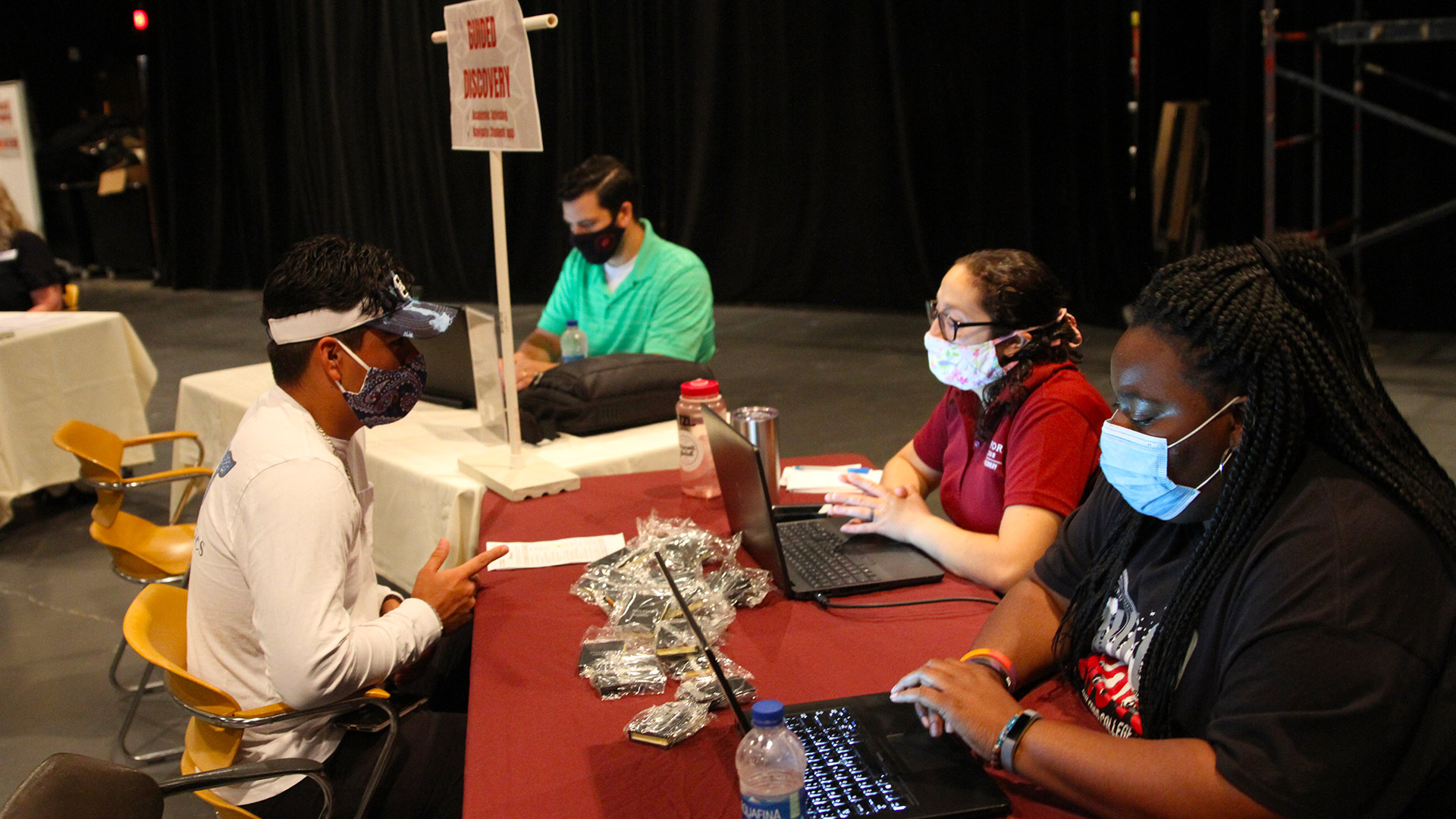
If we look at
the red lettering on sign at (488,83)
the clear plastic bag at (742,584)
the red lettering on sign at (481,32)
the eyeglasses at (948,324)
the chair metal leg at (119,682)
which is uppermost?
the red lettering on sign at (481,32)

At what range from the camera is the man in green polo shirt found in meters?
3.48

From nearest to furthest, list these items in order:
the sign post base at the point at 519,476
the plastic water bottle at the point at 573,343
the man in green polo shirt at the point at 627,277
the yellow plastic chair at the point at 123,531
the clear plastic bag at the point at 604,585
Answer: the clear plastic bag at the point at 604,585 → the sign post base at the point at 519,476 → the yellow plastic chair at the point at 123,531 → the man in green polo shirt at the point at 627,277 → the plastic water bottle at the point at 573,343

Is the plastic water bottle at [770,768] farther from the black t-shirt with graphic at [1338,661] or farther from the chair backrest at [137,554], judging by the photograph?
the chair backrest at [137,554]

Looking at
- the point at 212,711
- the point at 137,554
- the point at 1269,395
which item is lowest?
the point at 137,554

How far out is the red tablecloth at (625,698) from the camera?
129 centimetres

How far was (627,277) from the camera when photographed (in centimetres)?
360

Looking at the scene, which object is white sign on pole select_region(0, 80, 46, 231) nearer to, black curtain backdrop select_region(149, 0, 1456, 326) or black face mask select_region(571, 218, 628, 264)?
black curtain backdrop select_region(149, 0, 1456, 326)

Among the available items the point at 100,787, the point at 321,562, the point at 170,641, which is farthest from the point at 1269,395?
the point at 170,641

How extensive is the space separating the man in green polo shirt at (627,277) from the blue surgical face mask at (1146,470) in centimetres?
215

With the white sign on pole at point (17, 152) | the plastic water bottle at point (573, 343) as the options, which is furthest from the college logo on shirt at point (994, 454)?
the white sign on pole at point (17, 152)

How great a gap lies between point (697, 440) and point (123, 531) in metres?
1.66

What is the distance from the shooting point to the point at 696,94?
812 centimetres

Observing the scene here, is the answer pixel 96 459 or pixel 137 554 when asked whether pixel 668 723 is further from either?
pixel 96 459

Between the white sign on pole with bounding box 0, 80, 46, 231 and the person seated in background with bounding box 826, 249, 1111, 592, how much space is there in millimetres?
6432
